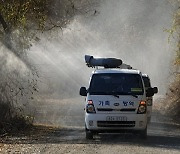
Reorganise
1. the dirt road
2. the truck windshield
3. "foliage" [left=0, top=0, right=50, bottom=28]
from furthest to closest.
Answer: "foliage" [left=0, top=0, right=50, bottom=28] → the truck windshield → the dirt road

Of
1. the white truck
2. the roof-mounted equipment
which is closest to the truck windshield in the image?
the white truck

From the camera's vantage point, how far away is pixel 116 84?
668 inches

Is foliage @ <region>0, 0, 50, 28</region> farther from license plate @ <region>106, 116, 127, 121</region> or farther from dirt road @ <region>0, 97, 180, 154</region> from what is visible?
license plate @ <region>106, 116, 127, 121</region>

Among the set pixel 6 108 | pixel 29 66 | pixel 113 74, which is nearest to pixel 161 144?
pixel 113 74

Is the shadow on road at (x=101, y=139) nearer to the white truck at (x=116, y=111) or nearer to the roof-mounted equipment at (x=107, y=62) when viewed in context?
the white truck at (x=116, y=111)

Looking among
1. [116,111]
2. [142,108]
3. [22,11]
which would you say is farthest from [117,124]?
[22,11]

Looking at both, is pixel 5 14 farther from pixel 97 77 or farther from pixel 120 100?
pixel 120 100

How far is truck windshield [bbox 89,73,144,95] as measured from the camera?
656 inches

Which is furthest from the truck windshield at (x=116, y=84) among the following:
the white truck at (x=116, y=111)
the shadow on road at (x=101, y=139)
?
the shadow on road at (x=101, y=139)

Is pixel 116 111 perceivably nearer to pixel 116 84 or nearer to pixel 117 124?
pixel 117 124

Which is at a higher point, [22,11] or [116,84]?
[22,11]

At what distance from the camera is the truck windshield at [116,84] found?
16.7 m

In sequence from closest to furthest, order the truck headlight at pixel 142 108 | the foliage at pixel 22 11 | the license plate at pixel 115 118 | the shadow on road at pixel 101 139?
the shadow on road at pixel 101 139 → the license plate at pixel 115 118 → the truck headlight at pixel 142 108 → the foliage at pixel 22 11

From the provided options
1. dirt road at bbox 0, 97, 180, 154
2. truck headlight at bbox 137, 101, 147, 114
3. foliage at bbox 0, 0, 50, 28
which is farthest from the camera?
foliage at bbox 0, 0, 50, 28
